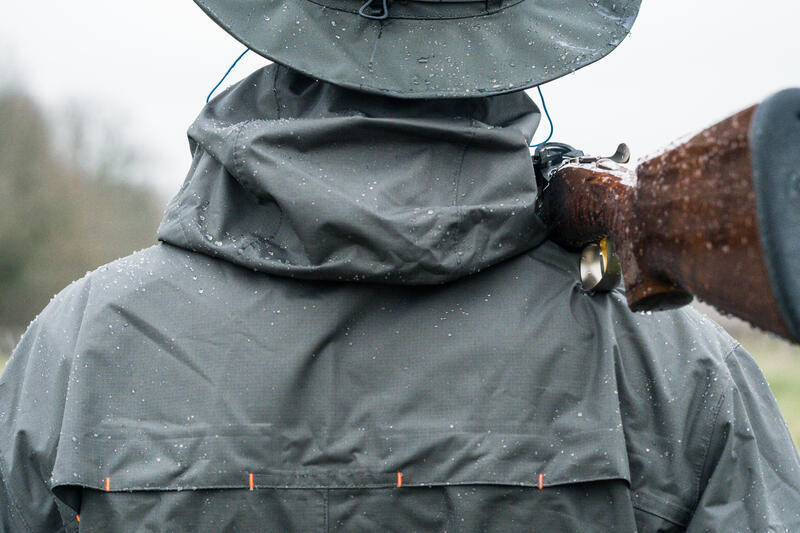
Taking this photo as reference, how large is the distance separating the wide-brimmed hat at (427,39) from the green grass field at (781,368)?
6590mm

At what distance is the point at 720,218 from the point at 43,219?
20754mm

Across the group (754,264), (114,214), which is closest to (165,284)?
(754,264)

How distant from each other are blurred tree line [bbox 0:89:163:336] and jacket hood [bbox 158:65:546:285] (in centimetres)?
1875

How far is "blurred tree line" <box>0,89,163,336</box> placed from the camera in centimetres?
2017

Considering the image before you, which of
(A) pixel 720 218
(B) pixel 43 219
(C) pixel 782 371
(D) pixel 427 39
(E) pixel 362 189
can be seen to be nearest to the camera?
(A) pixel 720 218

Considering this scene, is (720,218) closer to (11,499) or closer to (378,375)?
(378,375)

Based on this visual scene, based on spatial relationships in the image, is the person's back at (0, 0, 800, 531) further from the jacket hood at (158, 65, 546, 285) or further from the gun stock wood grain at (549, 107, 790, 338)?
the gun stock wood grain at (549, 107, 790, 338)

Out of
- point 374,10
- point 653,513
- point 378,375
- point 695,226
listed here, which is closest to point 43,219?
point 374,10

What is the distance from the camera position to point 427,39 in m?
1.79

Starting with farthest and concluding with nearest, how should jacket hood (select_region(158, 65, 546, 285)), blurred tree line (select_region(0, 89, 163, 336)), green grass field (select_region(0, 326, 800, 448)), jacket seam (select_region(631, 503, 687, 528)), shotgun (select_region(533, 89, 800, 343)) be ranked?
blurred tree line (select_region(0, 89, 163, 336))
green grass field (select_region(0, 326, 800, 448))
jacket seam (select_region(631, 503, 687, 528))
jacket hood (select_region(158, 65, 546, 285))
shotgun (select_region(533, 89, 800, 343))

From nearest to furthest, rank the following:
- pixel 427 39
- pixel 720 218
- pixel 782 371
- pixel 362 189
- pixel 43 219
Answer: pixel 720 218 < pixel 362 189 < pixel 427 39 < pixel 782 371 < pixel 43 219

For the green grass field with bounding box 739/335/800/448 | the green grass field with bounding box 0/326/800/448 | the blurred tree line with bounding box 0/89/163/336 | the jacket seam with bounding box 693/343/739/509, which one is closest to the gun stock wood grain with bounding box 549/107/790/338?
the jacket seam with bounding box 693/343/739/509

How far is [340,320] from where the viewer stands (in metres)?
1.72

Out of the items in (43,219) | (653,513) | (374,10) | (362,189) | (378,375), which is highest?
(374,10)
